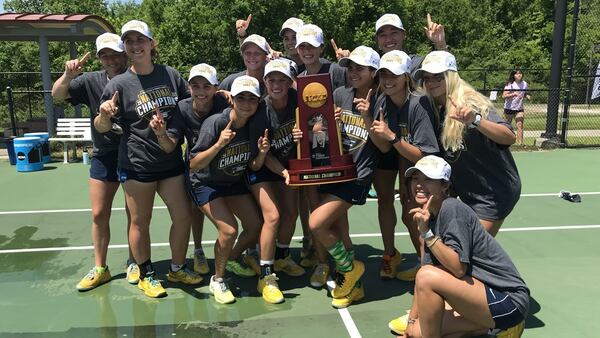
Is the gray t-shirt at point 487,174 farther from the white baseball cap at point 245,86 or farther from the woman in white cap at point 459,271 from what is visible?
the white baseball cap at point 245,86

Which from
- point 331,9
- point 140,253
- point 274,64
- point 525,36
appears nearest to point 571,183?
point 274,64

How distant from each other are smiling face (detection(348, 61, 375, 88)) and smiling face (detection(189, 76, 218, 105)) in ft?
3.71

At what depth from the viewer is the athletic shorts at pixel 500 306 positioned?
3020 mm

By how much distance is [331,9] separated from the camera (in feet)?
85.7

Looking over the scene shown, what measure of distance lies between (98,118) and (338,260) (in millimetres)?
2253

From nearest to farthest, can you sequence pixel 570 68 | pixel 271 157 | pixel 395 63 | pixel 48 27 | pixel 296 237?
pixel 395 63, pixel 271 157, pixel 296 237, pixel 570 68, pixel 48 27

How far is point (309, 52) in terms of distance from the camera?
4.41m

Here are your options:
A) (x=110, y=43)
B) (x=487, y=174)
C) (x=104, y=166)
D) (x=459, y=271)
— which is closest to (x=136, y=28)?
(x=110, y=43)

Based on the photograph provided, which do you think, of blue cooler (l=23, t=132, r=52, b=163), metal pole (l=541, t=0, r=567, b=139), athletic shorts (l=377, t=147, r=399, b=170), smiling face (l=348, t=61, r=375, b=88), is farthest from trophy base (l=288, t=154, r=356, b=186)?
metal pole (l=541, t=0, r=567, b=139)

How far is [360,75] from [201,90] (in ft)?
4.21

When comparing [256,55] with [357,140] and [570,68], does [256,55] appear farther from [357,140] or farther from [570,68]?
[570,68]

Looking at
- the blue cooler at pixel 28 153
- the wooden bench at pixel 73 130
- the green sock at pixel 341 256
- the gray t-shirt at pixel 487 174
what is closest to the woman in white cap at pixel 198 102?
the green sock at pixel 341 256

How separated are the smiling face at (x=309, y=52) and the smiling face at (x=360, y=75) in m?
0.48

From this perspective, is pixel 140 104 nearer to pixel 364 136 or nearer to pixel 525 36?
pixel 364 136
